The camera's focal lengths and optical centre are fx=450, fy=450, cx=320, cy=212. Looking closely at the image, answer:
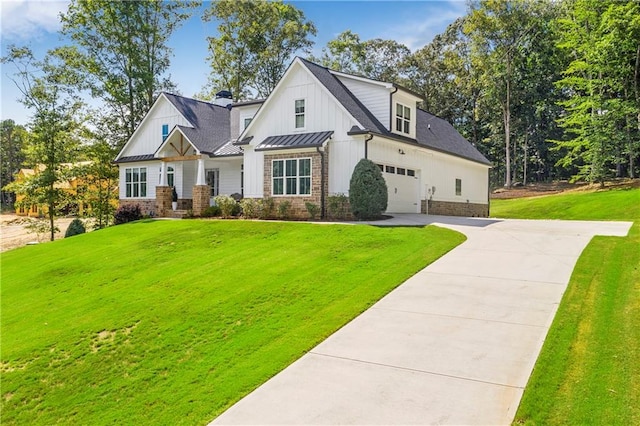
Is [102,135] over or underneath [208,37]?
underneath

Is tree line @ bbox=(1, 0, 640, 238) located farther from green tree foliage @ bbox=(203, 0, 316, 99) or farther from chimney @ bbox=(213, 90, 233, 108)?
chimney @ bbox=(213, 90, 233, 108)

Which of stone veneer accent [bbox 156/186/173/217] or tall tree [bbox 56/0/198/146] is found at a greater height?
tall tree [bbox 56/0/198/146]

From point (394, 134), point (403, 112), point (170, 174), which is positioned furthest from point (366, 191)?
point (170, 174)

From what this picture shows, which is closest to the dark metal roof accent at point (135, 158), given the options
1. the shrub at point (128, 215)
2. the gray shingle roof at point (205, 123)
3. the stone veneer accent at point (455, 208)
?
the gray shingle roof at point (205, 123)

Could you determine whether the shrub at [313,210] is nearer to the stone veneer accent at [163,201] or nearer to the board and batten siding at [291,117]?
the board and batten siding at [291,117]

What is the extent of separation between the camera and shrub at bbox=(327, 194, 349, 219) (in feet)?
58.6

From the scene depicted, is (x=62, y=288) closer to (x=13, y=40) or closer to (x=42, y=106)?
(x=42, y=106)

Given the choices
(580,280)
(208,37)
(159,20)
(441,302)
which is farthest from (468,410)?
(208,37)

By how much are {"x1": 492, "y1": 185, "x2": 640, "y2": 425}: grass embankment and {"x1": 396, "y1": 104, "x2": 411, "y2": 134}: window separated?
39.4 feet

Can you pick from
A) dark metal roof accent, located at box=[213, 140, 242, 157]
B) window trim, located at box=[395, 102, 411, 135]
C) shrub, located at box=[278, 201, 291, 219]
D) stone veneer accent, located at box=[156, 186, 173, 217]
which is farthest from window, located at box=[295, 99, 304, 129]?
stone veneer accent, located at box=[156, 186, 173, 217]

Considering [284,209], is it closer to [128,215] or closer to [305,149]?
[305,149]

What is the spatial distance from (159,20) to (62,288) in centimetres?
3073

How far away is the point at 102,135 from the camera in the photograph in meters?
32.6

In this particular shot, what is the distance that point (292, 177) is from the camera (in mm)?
19031
